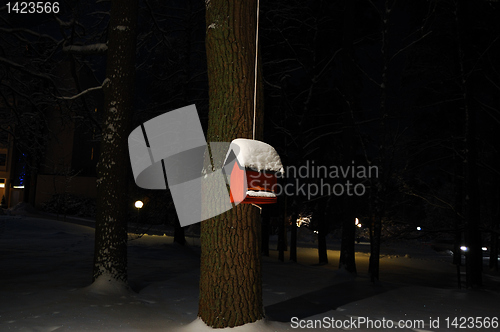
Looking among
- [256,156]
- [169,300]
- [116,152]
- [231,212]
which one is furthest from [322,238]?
[256,156]

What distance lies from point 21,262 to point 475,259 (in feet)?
40.8

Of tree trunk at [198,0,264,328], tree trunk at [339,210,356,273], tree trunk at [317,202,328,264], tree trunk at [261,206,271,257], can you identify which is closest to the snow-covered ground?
tree trunk at [198,0,264,328]

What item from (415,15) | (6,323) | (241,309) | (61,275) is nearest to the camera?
(241,309)

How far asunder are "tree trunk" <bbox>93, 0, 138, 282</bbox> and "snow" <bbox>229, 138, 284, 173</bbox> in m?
4.05

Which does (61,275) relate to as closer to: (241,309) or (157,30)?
(241,309)

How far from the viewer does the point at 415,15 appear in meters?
16.5

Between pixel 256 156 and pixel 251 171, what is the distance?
0.58 ft

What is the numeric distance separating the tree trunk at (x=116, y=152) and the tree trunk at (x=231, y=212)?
3255 millimetres

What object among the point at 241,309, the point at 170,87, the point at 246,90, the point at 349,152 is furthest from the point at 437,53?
the point at 241,309

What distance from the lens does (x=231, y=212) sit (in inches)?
180

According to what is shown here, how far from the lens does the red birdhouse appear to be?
13.2ft

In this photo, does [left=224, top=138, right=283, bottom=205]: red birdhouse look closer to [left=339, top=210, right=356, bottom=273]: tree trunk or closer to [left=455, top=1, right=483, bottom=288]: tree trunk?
[left=455, top=1, right=483, bottom=288]: tree trunk

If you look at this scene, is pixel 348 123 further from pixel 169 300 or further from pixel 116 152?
pixel 169 300

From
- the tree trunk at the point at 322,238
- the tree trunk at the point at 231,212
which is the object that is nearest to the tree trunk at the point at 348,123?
the tree trunk at the point at 322,238
